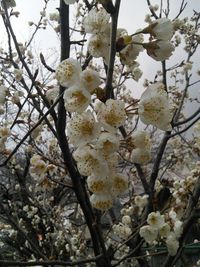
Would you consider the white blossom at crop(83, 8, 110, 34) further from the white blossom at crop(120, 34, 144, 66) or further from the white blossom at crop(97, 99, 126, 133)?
the white blossom at crop(97, 99, 126, 133)

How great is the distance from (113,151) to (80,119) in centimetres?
15

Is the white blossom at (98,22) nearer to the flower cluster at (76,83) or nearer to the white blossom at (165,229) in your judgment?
the flower cluster at (76,83)

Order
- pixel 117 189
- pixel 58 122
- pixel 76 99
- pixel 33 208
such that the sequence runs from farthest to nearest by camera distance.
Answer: pixel 33 208 → pixel 58 122 → pixel 117 189 → pixel 76 99

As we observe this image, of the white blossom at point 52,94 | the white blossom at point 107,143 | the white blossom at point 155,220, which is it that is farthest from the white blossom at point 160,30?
the white blossom at point 155,220

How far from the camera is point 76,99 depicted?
3.85 feet

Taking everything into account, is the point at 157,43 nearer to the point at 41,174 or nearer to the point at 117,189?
the point at 117,189

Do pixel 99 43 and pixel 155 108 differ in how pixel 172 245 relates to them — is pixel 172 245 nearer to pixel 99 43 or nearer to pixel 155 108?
pixel 155 108

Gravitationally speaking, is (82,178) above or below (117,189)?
above

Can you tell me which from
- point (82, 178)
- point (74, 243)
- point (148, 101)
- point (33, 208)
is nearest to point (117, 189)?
point (148, 101)

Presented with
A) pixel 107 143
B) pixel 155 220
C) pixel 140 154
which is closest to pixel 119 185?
pixel 140 154

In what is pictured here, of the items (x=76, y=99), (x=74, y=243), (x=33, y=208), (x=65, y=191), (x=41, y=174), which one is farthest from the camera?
(x=65, y=191)

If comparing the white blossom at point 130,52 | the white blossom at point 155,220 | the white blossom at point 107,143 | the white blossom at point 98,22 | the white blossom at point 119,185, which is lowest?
the white blossom at point 119,185

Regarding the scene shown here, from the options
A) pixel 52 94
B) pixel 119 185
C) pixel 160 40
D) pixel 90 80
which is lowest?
pixel 119 185

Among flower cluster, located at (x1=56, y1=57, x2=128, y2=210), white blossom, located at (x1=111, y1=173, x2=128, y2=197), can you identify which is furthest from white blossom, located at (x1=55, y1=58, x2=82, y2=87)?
white blossom, located at (x1=111, y1=173, x2=128, y2=197)
